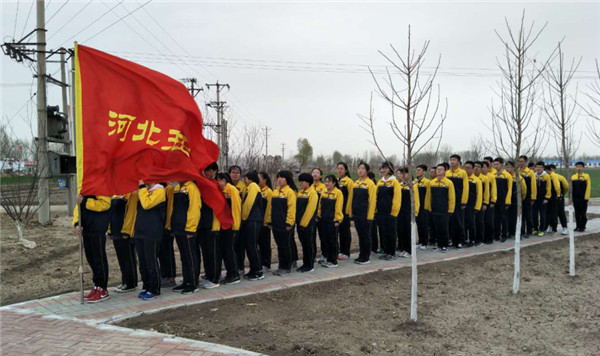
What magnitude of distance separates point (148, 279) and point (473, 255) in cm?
681

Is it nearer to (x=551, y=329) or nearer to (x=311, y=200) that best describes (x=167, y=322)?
(x=311, y=200)

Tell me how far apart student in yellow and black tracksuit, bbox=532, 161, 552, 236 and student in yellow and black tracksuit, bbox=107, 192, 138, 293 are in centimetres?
1057

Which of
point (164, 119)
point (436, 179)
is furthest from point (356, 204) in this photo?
point (164, 119)

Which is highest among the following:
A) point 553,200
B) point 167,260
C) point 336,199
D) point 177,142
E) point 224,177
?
point 177,142

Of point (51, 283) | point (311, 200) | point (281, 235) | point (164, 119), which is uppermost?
point (164, 119)

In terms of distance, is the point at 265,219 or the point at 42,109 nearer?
the point at 265,219

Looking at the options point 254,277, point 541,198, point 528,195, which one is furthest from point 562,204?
point 254,277

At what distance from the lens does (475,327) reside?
204 inches

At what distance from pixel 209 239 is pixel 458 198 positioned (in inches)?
244

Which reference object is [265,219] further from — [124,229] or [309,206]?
[124,229]

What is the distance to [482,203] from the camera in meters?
10.6

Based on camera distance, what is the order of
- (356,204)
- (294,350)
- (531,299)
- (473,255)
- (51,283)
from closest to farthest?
(294,350) < (531,299) < (51,283) < (356,204) < (473,255)

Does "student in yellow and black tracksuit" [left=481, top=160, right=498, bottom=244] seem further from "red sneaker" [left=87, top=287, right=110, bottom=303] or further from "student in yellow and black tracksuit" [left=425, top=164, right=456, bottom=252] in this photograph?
"red sneaker" [left=87, top=287, right=110, bottom=303]

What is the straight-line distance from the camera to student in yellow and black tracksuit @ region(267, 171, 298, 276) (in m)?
7.59
